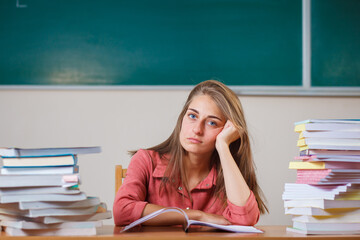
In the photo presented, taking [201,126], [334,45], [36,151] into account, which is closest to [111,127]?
[201,126]

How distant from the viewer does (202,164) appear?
1898mm

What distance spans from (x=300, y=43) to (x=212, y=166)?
1332mm

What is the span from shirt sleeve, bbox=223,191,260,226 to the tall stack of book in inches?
10.4

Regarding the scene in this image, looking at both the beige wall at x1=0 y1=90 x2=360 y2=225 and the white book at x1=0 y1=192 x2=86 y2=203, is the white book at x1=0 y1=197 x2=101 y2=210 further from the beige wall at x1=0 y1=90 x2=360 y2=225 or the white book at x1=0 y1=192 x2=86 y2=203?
the beige wall at x1=0 y1=90 x2=360 y2=225

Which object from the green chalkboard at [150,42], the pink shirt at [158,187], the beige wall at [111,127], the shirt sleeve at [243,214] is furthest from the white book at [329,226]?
the green chalkboard at [150,42]

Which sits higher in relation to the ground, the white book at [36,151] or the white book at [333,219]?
the white book at [36,151]

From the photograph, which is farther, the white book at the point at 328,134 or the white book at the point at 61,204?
the white book at the point at 328,134

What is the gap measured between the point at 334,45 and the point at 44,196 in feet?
7.69

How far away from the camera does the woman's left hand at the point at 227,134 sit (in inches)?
66.2

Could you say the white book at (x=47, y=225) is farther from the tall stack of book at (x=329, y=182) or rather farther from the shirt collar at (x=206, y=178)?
the shirt collar at (x=206, y=178)

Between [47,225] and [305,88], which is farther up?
[305,88]

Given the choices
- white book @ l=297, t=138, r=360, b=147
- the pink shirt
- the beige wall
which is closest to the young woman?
the pink shirt

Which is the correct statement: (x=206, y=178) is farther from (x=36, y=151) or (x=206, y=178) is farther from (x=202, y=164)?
(x=36, y=151)

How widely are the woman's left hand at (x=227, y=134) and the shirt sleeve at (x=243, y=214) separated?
245 mm
